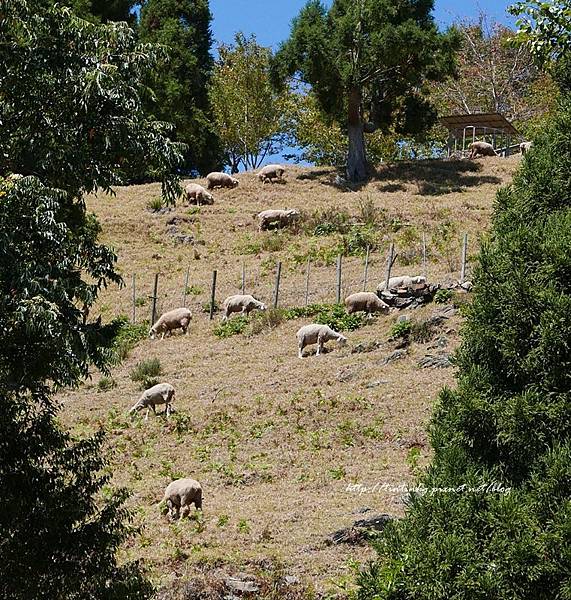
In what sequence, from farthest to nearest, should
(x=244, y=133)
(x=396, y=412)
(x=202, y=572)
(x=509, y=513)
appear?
(x=244, y=133)
(x=396, y=412)
(x=202, y=572)
(x=509, y=513)

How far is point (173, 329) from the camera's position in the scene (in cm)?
2731

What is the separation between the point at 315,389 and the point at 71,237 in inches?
445

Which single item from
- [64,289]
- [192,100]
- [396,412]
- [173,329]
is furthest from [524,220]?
[192,100]

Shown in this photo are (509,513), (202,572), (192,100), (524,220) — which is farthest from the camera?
(192,100)

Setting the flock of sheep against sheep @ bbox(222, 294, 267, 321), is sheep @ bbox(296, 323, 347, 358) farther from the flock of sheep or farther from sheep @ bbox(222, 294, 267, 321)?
sheep @ bbox(222, 294, 267, 321)

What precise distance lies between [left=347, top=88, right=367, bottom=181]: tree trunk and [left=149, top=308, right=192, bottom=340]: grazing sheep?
20.2 m

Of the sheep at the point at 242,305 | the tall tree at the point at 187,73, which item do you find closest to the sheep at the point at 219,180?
the tall tree at the point at 187,73

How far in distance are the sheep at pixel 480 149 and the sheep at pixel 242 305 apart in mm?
24887

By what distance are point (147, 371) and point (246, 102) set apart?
37910 millimetres

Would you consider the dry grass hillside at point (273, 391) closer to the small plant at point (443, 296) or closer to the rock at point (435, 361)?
the rock at point (435, 361)

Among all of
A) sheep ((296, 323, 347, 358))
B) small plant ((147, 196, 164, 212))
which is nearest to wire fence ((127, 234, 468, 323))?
sheep ((296, 323, 347, 358))

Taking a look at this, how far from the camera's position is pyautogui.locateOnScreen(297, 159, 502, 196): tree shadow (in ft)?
139

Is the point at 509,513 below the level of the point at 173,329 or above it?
above

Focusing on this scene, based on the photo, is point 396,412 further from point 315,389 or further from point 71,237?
point 71,237
